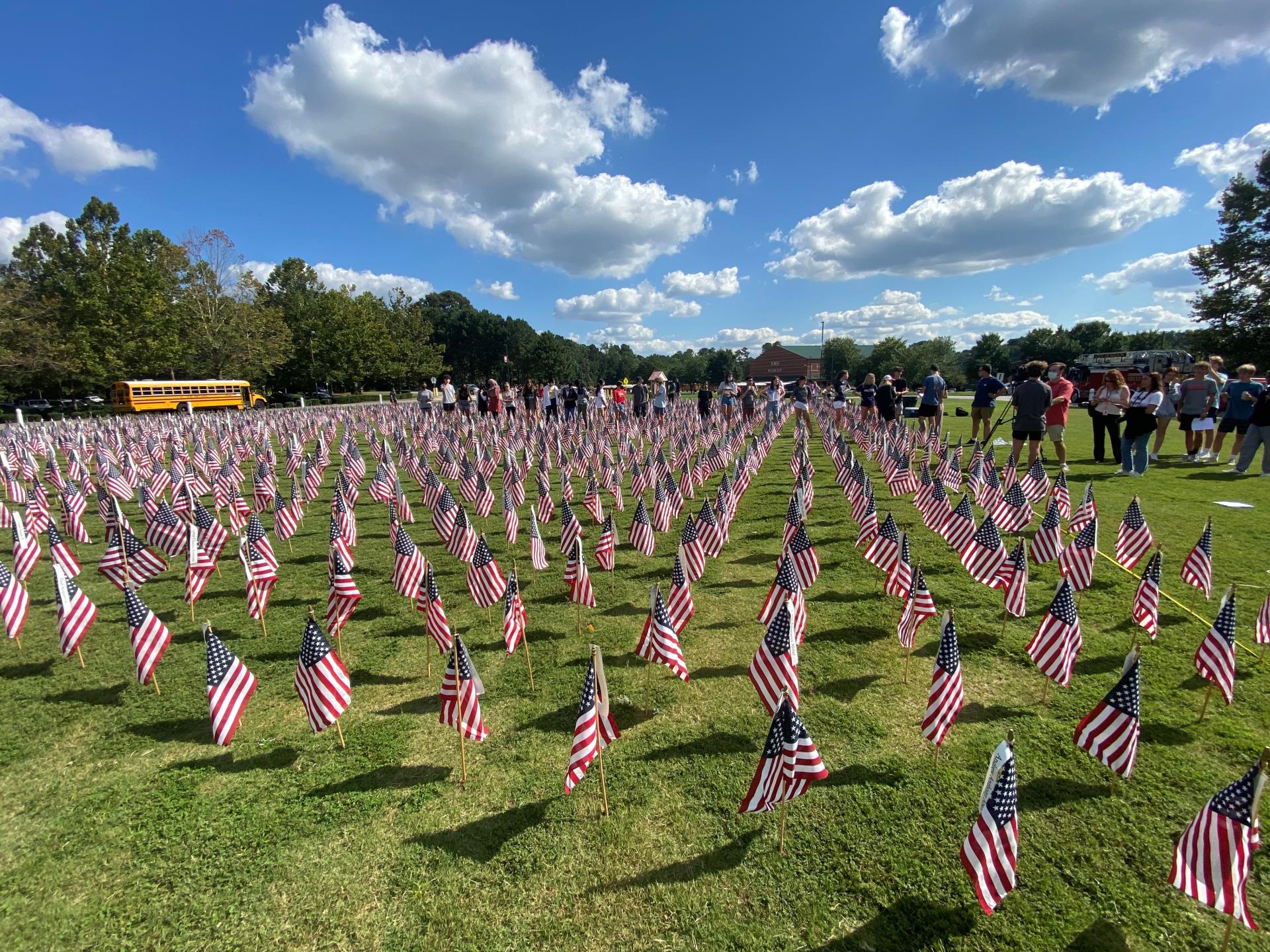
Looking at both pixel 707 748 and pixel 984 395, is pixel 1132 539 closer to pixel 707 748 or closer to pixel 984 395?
pixel 707 748

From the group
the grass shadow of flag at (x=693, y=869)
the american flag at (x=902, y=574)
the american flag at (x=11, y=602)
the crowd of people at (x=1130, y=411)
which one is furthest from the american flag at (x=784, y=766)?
the crowd of people at (x=1130, y=411)

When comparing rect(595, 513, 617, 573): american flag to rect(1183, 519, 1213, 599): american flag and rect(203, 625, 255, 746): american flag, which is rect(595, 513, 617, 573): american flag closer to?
rect(203, 625, 255, 746): american flag

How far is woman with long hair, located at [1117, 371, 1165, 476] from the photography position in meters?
12.8

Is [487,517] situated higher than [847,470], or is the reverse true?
[847,470]

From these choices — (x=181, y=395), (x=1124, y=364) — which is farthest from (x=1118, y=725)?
(x=1124, y=364)

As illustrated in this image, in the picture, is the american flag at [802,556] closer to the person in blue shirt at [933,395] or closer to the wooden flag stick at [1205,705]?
the wooden flag stick at [1205,705]

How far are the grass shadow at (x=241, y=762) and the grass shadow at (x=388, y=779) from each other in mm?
568

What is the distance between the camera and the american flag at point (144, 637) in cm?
531

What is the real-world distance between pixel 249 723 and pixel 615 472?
26.0 feet

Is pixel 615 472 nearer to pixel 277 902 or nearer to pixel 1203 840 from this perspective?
pixel 277 902

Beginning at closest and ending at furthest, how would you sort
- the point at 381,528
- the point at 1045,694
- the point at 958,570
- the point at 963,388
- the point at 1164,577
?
the point at 1045,694, the point at 1164,577, the point at 958,570, the point at 381,528, the point at 963,388

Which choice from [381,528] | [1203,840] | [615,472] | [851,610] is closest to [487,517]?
[381,528]

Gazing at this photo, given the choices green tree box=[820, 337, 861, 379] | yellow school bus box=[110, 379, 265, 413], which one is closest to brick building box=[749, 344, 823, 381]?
green tree box=[820, 337, 861, 379]

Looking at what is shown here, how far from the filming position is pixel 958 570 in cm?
829
